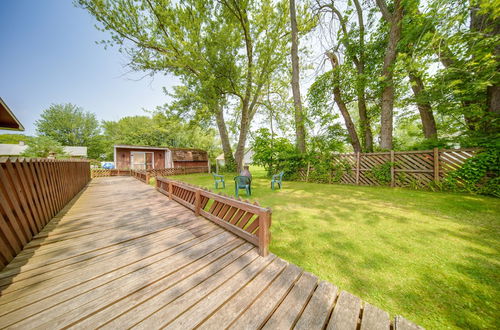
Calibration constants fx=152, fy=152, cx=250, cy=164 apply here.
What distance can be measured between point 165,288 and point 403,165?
30.8 feet

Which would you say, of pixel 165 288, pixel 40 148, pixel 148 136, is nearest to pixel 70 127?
pixel 148 136

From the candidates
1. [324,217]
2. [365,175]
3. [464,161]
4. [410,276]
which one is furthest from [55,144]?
[464,161]

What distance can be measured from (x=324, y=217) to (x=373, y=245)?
1266 mm

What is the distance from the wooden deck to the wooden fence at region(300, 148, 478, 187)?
7.77 metres

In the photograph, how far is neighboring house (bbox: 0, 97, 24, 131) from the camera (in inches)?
165

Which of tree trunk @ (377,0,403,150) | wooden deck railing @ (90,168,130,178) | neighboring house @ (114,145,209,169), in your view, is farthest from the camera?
neighboring house @ (114,145,209,169)

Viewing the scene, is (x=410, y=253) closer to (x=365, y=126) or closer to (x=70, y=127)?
(x=365, y=126)

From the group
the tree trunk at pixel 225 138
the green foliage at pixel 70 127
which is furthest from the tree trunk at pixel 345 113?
the green foliage at pixel 70 127

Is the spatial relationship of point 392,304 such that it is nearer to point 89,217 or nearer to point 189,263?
point 189,263

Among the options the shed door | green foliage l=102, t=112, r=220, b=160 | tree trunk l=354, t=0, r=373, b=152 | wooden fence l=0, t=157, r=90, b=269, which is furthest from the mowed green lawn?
green foliage l=102, t=112, r=220, b=160

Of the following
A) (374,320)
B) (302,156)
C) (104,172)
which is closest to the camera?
(374,320)

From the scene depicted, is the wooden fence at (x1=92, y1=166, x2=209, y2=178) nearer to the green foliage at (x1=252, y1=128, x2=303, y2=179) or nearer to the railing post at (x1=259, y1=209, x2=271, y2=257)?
the green foliage at (x1=252, y1=128, x2=303, y2=179)

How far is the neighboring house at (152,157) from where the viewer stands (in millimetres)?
16281

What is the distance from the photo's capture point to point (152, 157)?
58.6 feet
